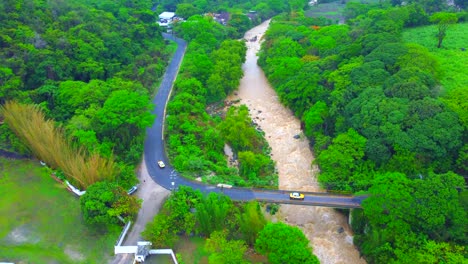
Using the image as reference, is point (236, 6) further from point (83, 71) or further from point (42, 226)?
point (42, 226)

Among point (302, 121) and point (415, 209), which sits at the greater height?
point (415, 209)

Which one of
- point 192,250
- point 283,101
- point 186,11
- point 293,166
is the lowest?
point 293,166

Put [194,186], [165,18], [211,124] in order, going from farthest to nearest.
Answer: [165,18]
[211,124]
[194,186]

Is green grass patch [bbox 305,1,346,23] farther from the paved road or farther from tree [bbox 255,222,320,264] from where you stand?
tree [bbox 255,222,320,264]

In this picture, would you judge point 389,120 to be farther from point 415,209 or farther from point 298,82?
point 298,82

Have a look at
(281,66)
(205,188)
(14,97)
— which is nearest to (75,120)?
(14,97)

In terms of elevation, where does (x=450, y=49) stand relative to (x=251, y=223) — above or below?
above

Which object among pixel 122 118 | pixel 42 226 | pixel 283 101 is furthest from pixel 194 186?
pixel 283 101
